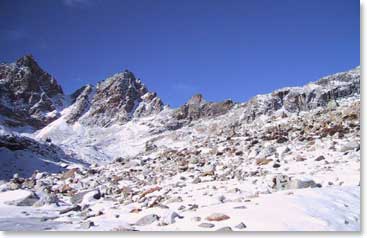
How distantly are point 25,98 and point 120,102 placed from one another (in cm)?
2008

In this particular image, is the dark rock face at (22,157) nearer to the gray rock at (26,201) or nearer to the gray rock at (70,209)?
the gray rock at (26,201)

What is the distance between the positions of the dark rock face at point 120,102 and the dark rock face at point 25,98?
7676 millimetres

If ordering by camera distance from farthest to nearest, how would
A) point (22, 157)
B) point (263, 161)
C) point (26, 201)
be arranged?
point (22, 157), point (263, 161), point (26, 201)

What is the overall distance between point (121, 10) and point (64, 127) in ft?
268

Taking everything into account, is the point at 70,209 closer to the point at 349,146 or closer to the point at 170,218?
the point at 170,218

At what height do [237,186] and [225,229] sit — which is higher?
[237,186]

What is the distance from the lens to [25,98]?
92000 mm

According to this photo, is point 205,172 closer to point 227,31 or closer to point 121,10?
point 227,31

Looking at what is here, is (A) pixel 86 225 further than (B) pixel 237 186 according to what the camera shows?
No

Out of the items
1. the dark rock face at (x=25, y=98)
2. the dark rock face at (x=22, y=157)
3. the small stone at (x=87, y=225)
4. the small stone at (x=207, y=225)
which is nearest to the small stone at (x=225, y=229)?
the small stone at (x=207, y=225)

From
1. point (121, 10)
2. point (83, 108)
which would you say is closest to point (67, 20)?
point (121, 10)

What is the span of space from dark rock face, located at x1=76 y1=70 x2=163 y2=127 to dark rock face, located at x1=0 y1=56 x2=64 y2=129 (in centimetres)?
768

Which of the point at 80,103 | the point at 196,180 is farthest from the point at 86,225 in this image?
the point at 80,103

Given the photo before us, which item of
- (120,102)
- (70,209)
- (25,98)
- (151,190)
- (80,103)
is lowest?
(70,209)
